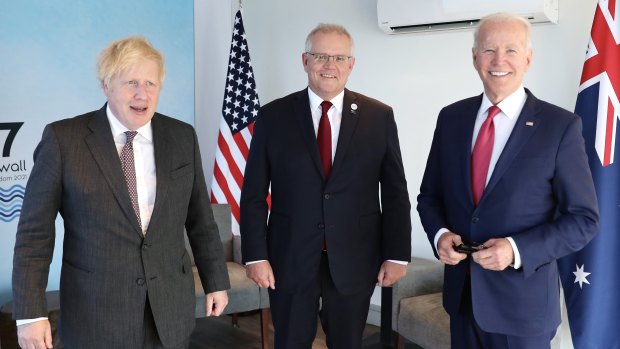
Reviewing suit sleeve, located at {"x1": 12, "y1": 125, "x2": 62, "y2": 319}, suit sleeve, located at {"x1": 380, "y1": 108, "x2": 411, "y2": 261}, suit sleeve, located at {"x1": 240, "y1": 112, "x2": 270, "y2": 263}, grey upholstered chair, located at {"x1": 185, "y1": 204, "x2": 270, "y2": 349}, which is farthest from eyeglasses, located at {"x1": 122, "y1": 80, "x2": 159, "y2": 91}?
grey upholstered chair, located at {"x1": 185, "y1": 204, "x2": 270, "y2": 349}

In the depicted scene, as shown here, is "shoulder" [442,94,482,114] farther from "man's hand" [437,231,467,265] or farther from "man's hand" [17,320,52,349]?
"man's hand" [17,320,52,349]

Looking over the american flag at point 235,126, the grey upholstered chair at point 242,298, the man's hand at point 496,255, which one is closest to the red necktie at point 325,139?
the man's hand at point 496,255

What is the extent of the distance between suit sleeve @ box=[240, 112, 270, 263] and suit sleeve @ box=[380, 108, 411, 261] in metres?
0.49

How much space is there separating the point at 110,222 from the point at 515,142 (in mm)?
1303

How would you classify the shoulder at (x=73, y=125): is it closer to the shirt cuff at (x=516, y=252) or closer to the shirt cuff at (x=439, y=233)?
the shirt cuff at (x=439, y=233)

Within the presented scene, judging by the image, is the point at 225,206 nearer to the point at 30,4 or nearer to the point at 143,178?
the point at 30,4

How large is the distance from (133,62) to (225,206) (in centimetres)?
274

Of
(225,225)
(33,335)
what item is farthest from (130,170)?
(225,225)

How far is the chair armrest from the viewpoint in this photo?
11.5 feet

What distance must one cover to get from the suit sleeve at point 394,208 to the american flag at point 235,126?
2.55 metres

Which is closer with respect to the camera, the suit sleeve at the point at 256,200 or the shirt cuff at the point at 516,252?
the shirt cuff at the point at 516,252

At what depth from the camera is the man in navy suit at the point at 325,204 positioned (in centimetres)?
233

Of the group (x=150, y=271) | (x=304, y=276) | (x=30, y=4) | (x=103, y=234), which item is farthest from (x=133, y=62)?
(x=30, y=4)

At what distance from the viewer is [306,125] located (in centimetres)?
238
